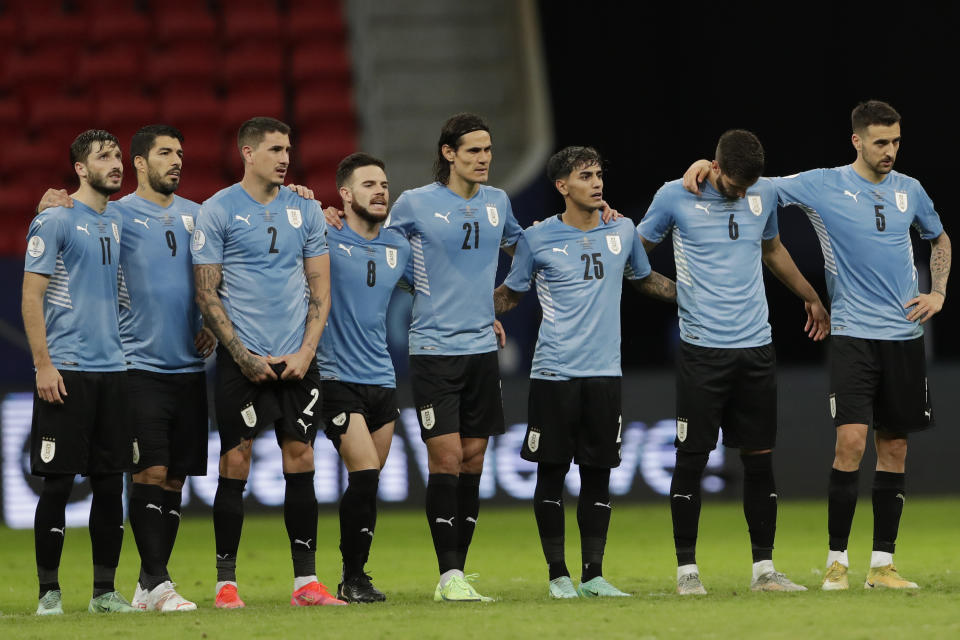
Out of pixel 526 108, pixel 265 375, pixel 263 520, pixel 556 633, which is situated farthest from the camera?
pixel 526 108

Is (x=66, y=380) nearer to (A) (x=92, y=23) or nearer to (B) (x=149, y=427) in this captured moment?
(B) (x=149, y=427)

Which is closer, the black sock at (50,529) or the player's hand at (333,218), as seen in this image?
the black sock at (50,529)

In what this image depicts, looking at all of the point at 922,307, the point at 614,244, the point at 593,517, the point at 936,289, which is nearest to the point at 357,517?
the point at 593,517

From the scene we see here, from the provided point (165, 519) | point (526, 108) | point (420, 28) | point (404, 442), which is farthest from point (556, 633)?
point (420, 28)

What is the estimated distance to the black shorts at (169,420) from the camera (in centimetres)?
751

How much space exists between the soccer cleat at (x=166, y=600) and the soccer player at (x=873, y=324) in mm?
3238

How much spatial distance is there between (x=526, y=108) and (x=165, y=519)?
9.44m

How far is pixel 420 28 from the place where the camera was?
56.8 ft

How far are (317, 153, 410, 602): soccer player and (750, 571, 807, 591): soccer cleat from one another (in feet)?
6.28

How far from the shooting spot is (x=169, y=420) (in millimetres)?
7605

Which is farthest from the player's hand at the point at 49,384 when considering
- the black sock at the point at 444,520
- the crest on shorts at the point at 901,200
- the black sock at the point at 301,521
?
the crest on shorts at the point at 901,200

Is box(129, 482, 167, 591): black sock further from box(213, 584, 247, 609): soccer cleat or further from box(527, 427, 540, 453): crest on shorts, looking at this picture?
box(527, 427, 540, 453): crest on shorts

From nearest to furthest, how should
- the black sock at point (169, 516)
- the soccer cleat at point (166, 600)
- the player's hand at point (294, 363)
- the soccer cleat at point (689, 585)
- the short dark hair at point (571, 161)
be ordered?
the soccer cleat at point (166, 600) → the player's hand at point (294, 363) → the soccer cleat at point (689, 585) → the black sock at point (169, 516) → the short dark hair at point (571, 161)

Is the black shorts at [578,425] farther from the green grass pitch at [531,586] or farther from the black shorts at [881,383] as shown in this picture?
the black shorts at [881,383]
